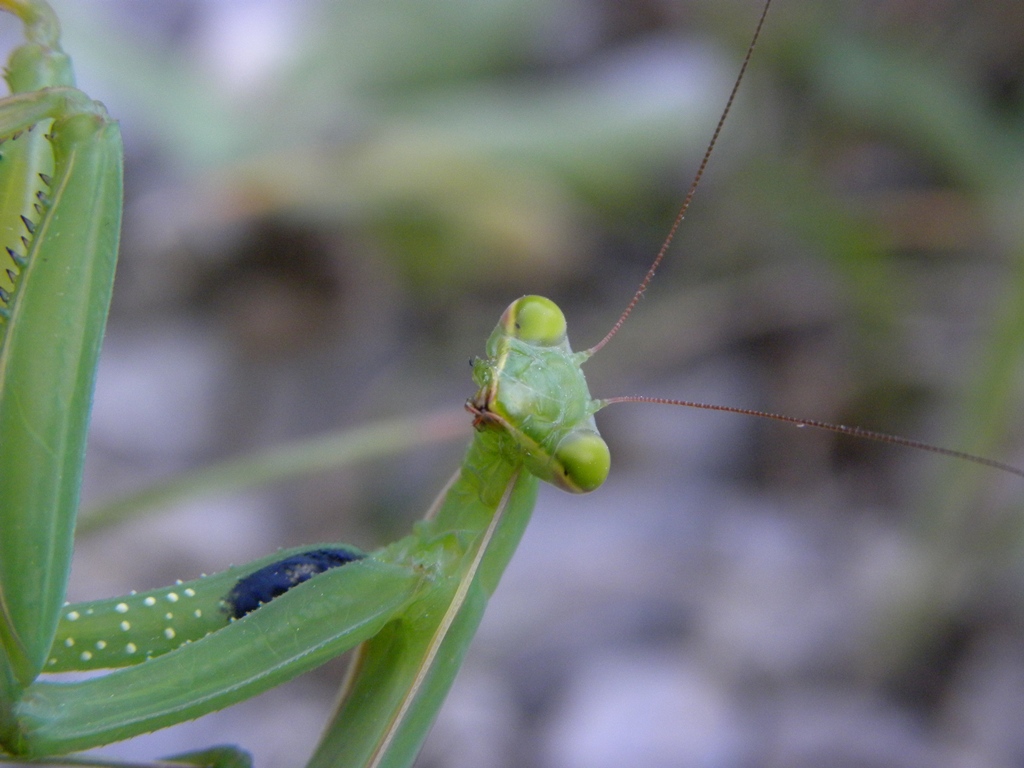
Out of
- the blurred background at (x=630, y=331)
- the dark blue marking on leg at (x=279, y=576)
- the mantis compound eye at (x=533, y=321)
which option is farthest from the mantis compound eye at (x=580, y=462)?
the blurred background at (x=630, y=331)

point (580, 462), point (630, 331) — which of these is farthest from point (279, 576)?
point (630, 331)

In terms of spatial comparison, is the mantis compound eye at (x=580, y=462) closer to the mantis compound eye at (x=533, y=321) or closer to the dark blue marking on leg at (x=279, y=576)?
the mantis compound eye at (x=533, y=321)

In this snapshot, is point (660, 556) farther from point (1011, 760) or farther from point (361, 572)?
point (361, 572)

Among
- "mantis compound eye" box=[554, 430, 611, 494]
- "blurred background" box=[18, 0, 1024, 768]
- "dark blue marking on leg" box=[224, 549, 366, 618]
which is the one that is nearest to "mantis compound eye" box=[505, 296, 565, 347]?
"mantis compound eye" box=[554, 430, 611, 494]

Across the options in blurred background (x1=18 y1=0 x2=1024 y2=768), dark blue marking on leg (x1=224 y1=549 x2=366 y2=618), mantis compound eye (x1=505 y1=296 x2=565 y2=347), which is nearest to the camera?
dark blue marking on leg (x1=224 y1=549 x2=366 y2=618)

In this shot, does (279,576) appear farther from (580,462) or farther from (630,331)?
(630,331)

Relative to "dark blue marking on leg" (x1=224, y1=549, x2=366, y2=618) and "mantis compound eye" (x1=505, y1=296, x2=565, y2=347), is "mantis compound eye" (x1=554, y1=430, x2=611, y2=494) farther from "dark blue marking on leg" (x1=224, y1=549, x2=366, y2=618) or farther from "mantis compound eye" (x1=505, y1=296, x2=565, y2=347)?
"dark blue marking on leg" (x1=224, y1=549, x2=366, y2=618)
